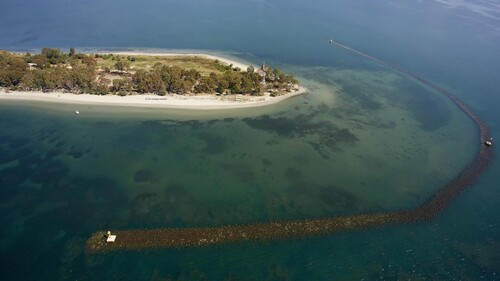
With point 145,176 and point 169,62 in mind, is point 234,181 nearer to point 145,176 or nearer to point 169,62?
point 145,176

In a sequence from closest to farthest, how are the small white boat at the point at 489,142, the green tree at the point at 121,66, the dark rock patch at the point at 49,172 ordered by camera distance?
the dark rock patch at the point at 49,172 < the small white boat at the point at 489,142 < the green tree at the point at 121,66

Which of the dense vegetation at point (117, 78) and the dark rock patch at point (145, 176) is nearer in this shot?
the dark rock patch at point (145, 176)

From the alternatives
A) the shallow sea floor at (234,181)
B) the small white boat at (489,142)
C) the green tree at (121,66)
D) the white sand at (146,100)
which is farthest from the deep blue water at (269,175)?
the green tree at (121,66)

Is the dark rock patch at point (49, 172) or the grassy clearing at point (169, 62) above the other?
the grassy clearing at point (169, 62)

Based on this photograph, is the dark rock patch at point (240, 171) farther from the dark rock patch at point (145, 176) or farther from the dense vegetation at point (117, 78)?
the dense vegetation at point (117, 78)

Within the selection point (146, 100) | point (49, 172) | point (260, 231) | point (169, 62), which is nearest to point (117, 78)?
point (146, 100)
